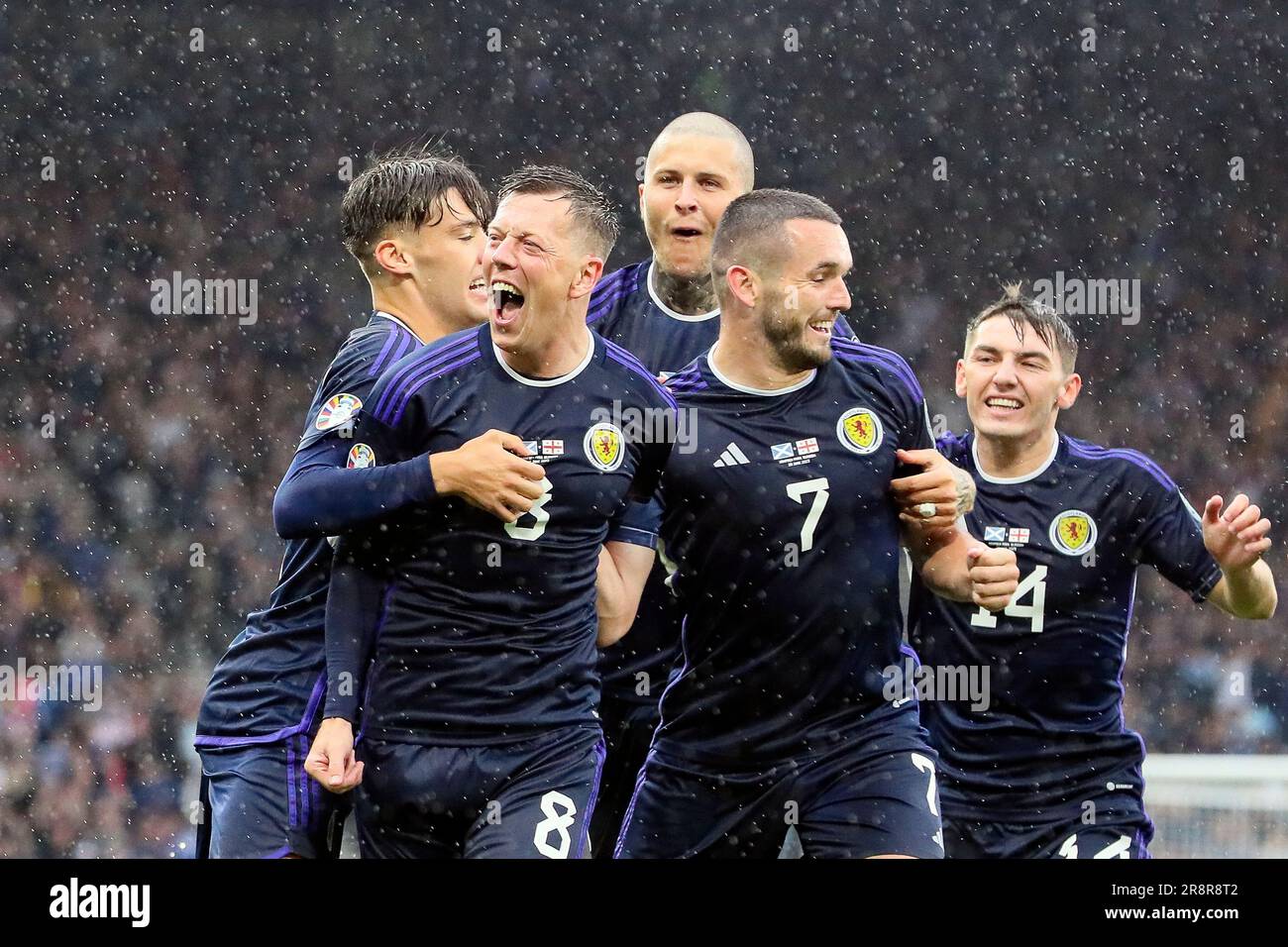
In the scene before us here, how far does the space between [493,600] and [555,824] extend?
47cm

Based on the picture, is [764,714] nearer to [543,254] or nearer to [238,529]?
[543,254]

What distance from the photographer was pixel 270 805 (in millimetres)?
3740

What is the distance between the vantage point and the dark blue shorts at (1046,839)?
4.32 m

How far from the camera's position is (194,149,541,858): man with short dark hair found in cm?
341

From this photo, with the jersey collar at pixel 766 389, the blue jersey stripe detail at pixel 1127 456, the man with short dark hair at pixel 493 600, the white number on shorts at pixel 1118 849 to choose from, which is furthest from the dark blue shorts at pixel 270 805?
the blue jersey stripe detail at pixel 1127 456

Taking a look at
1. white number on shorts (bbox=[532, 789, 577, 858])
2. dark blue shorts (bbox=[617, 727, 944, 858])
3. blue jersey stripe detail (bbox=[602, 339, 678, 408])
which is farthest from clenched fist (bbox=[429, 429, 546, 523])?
dark blue shorts (bbox=[617, 727, 944, 858])

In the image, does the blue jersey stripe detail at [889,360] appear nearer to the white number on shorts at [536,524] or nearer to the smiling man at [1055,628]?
the smiling man at [1055,628]

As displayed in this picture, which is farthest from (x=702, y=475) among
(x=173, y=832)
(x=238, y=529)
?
(x=238, y=529)

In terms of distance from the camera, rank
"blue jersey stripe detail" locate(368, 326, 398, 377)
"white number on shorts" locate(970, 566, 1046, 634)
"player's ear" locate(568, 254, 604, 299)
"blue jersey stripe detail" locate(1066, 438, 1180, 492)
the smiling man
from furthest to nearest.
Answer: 1. "blue jersey stripe detail" locate(1066, 438, 1180, 492)
2. "white number on shorts" locate(970, 566, 1046, 634)
3. the smiling man
4. "blue jersey stripe detail" locate(368, 326, 398, 377)
5. "player's ear" locate(568, 254, 604, 299)

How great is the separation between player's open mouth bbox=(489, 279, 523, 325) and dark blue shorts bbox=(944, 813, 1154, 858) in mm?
1877

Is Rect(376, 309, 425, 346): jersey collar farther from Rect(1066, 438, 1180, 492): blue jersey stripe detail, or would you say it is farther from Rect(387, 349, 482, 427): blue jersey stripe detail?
Rect(1066, 438, 1180, 492): blue jersey stripe detail

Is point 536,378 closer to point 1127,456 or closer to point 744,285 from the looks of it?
point 744,285

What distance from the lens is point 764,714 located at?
154 inches

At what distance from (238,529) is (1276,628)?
6.82 m
